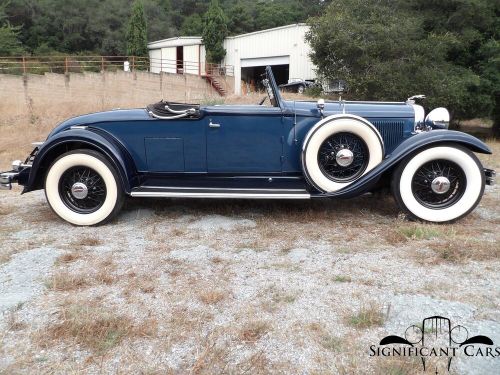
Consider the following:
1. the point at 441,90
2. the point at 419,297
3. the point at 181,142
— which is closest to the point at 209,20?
the point at 441,90

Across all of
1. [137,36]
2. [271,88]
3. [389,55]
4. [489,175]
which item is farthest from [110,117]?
[137,36]

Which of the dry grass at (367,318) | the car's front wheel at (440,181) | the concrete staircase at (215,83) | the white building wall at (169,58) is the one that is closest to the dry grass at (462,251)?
the car's front wheel at (440,181)

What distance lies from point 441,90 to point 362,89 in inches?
90.2

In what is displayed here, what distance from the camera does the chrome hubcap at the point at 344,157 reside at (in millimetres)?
4293

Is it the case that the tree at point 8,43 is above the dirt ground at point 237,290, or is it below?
above

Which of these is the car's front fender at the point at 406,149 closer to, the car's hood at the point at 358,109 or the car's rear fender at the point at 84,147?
the car's hood at the point at 358,109

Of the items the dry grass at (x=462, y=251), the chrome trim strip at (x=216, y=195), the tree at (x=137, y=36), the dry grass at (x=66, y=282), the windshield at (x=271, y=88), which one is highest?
the tree at (x=137, y=36)

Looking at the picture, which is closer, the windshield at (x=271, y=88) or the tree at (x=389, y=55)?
the windshield at (x=271, y=88)

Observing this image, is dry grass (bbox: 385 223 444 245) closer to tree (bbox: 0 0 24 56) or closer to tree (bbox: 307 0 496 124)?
tree (bbox: 307 0 496 124)

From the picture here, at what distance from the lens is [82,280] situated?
300 centimetres

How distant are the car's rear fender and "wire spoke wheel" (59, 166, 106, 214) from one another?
23cm

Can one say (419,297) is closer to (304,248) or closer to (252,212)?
(304,248)

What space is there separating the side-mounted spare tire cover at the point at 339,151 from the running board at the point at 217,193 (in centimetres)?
24

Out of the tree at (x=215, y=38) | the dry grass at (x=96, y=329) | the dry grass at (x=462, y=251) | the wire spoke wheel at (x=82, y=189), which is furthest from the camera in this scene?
the tree at (x=215, y=38)
